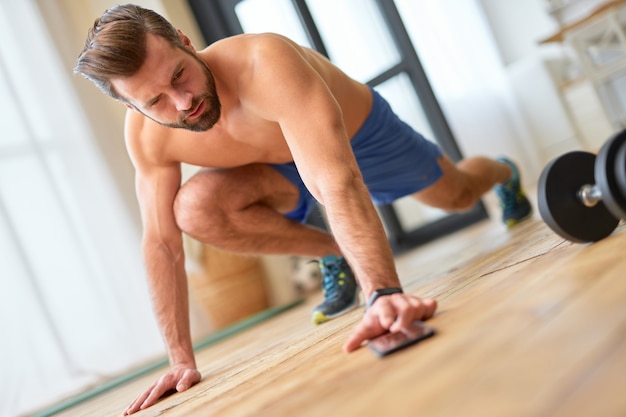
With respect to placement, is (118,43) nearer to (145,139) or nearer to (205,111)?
(205,111)

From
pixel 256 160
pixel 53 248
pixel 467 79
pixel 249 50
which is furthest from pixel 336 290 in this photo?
pixel 467 79

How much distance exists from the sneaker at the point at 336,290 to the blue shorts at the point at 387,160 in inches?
8.8

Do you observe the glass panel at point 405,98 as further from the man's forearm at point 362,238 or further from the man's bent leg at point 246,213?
the man's forearm at point 362,238

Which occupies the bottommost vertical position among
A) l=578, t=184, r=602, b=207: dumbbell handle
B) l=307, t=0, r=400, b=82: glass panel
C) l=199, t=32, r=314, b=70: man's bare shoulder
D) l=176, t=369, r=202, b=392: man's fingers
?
l=176, t=369, r=202, b=392: man's fingers

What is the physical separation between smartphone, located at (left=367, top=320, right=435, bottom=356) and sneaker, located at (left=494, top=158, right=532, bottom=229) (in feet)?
4.98

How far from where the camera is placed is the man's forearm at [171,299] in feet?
4.76

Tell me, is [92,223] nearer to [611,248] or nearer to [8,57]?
[8,57]

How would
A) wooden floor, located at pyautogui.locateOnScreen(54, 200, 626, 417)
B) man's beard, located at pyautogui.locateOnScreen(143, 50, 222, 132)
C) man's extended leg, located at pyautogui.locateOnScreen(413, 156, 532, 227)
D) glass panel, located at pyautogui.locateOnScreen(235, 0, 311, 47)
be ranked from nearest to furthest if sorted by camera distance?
1. wooden floor, located at pyautogui.locateOnScreen(54, 200, 626, 417)
2. man's beard, located at pyautogui.locateOnScreen(143, 50, 222, 132)
3. man's extended leg, located at pyautogui.locateOnScreen(413, 156, 532, 227)
4. glass panel, located at pyautogui.locateOnScreen(235, 0, 311, 47)

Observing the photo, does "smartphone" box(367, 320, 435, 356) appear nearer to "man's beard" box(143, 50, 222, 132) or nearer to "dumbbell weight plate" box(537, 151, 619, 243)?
"dumbbell weight plate" box(537, 151, 619, 243)

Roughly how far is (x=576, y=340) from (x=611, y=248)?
1.49ft

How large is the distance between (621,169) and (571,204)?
0.26 metres

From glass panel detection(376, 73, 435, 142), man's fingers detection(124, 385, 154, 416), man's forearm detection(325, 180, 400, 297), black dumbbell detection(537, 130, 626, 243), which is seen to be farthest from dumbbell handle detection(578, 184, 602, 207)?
glass panel detection(376, 73, 435, 142)

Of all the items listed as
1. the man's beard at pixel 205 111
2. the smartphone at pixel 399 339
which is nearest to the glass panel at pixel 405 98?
the man's beard at pixel 205 111

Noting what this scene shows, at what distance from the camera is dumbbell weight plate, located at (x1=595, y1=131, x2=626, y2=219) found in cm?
90
